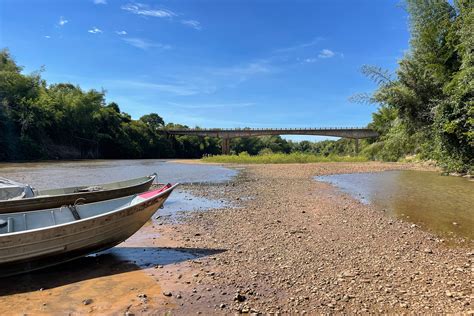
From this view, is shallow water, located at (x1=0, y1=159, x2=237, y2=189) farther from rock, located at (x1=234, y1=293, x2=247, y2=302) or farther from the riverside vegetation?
rock, located at (x1=234, y1=293, x2=247, y2=302)

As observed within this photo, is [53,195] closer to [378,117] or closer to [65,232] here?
[65,232]

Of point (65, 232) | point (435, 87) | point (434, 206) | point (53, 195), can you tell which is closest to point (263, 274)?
point (65, 232)

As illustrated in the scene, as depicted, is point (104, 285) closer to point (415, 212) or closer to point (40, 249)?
point (40, 249)

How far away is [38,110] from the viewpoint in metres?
60.4

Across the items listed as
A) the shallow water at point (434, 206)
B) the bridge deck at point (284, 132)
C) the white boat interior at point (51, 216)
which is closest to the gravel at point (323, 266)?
the shallow water at point (434, 206)

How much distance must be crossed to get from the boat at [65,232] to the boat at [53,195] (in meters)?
1.27

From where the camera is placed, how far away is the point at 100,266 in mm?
6691

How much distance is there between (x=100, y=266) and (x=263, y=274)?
129 inches

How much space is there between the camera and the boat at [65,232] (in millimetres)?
5934

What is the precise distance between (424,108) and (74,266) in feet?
58.2

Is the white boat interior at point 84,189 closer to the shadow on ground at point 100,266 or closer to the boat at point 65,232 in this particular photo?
the boat at point 65,232

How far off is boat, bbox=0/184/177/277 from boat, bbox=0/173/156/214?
1274mm

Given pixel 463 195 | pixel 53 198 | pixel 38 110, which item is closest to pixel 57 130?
pixel 38 110

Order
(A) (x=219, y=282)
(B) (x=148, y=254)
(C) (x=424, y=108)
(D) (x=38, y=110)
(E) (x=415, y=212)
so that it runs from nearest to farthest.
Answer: (A) (x=219, y=282), (B) (x=148, y=254), (E) (x=415, y=212), (C) (x=424, y=108), (D) (x=38, y=110)
